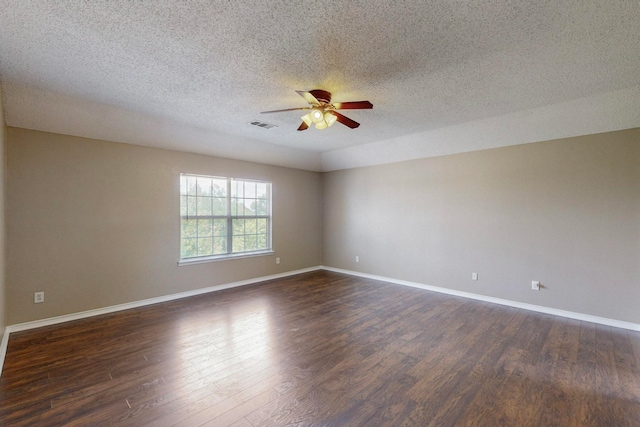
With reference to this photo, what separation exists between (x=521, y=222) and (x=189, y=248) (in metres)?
5.34

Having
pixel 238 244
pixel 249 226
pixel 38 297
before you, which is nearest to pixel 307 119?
pixel 249 226

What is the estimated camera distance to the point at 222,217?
5148mm

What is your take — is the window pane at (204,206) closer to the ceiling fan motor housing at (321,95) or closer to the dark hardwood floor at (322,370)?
the dark hardwood floor at (322,370)

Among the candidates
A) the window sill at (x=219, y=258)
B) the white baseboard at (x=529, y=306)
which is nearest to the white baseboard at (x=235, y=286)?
the white baseboard at (x=529, y=306)

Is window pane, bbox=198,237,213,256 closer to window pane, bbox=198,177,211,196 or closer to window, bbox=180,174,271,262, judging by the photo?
window, bbox=180,174,271,262

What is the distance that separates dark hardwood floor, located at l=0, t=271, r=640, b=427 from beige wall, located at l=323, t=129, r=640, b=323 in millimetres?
521

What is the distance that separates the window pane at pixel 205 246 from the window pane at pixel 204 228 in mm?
93

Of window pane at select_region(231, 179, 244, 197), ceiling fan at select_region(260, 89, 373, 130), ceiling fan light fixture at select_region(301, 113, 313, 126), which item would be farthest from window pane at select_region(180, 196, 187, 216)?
ceiling fan light fixture at select_region(301, 113, 313, 126)

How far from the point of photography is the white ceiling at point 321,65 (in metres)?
1.84

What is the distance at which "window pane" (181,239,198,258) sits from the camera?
15.4 ft

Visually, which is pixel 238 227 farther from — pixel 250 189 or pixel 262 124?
pixel 262 124

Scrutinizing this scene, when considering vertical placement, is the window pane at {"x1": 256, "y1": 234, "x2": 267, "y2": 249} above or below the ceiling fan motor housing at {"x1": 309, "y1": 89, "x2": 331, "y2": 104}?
below

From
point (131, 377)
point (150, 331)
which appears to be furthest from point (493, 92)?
point (150, 331)

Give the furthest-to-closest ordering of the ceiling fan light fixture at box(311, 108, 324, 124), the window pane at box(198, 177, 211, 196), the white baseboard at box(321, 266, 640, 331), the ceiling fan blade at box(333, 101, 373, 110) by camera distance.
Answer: the window pane at box(198, 177, 211, 196) → the white baseboard at box(321, 266, 640, 331) → the ceiling fan light fixture at box(311, 108, 324, 124) → the ceiling fan blade at box(333, 101, 373, 110)
